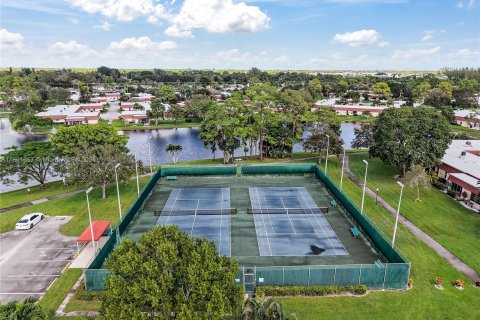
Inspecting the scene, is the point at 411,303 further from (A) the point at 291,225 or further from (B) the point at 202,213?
(B) the point at 202,213

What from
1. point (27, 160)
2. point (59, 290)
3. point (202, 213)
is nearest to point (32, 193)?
point (27, 160)

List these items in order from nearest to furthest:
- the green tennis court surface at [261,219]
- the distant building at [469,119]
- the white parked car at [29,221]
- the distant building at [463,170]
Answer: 1. the green tennis court surface at [261,219]
2. the white parked car at [29,221]
3. the distant building at [463,170]
4. the distant building at [469,119]

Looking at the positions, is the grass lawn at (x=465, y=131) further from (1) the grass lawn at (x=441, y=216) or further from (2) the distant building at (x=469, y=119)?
(1) the grass lawn at (x=441, y=216)

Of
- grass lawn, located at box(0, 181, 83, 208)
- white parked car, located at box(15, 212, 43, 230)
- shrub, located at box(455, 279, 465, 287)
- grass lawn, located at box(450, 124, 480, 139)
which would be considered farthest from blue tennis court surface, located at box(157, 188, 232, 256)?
grass lawn, located at box(450, 124, 480, 139)

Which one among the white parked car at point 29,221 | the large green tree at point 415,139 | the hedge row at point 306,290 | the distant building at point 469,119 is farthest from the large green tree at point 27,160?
the distant building at point 469,119

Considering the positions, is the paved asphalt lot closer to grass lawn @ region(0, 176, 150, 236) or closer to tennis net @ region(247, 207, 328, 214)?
grass lawn @ region(0, 176, 150, 236)

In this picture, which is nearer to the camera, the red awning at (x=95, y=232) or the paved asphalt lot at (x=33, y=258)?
the paved asphalt lot at (x=33, y=258)
